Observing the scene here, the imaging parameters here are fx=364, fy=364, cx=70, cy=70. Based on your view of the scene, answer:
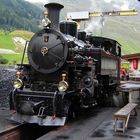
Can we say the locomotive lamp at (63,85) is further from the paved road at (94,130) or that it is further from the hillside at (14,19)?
the hillside at (14,19)

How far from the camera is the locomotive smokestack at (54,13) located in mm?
10844

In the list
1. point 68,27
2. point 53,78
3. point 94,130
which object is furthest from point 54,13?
point 94,130

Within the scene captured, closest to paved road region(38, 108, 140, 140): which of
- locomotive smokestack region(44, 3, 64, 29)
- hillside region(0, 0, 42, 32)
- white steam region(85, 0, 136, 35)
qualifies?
locomotive smokestack region(44, 3, 64, 29)

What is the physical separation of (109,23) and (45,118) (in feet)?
590

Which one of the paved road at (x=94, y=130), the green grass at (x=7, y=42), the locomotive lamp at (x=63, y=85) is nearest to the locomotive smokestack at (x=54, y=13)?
the locomotive lamp at (x=63, y=85)

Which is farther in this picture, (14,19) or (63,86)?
(14,19)

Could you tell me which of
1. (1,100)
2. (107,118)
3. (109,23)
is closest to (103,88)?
(107,118)

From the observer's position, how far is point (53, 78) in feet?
35.2

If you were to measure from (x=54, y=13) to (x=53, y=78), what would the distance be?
1938 mm

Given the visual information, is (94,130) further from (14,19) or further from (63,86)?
(14,19)

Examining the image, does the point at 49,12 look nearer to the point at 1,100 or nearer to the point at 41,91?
the point at 41,91

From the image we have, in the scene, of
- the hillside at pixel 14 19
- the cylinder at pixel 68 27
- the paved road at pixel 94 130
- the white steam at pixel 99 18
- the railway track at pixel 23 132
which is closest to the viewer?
the paved road at pixel 94 130

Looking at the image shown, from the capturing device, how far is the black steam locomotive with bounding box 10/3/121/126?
32.3ft

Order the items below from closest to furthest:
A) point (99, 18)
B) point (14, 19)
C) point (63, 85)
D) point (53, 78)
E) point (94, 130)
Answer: point (94, 130) < point (63, 85) < point (53, 78) < point (99, 18) < point (14, 19)
